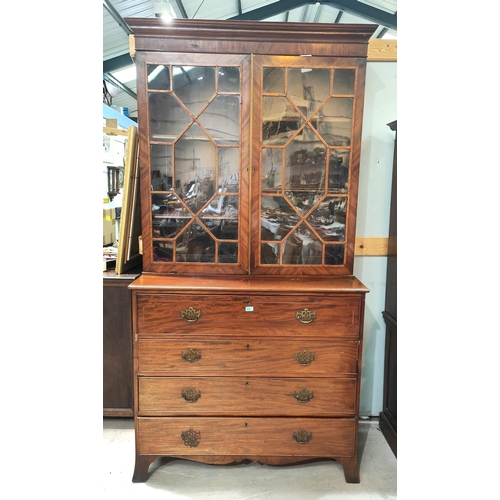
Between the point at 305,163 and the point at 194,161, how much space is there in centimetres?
53

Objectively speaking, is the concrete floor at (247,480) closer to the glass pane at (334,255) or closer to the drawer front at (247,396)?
the drawer front at (247,396)

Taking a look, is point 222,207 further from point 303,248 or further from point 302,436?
point 302,436

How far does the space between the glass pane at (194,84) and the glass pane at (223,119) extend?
0.04 meters

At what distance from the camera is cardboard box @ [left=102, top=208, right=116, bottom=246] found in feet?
7.48

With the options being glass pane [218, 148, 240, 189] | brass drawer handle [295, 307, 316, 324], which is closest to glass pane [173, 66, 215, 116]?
glass pane [218, 148, 240, 189]

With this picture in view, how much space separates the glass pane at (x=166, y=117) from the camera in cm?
166

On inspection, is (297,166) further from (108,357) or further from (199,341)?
(108,357)

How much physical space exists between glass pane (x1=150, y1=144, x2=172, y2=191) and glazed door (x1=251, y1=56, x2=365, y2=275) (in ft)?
1.32

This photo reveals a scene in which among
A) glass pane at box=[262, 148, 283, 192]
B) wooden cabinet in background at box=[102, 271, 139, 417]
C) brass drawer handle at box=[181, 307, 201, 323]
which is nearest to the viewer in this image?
brass drawer handle at box=[181, 307, 201, 323]

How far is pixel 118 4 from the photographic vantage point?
293cm

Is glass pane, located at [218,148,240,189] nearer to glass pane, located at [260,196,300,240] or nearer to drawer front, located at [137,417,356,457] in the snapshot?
glass pane, located at [260,196,300,240]

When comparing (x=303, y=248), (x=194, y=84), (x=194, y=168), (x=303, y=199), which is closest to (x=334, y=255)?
(x=303, y=248)

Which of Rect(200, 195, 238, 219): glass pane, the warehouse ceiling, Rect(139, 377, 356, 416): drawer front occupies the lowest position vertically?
Rect(139, 377, 356, 416): drawer front

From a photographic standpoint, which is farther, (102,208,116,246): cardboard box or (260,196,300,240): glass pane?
(102,208,116,246): cardboard box
